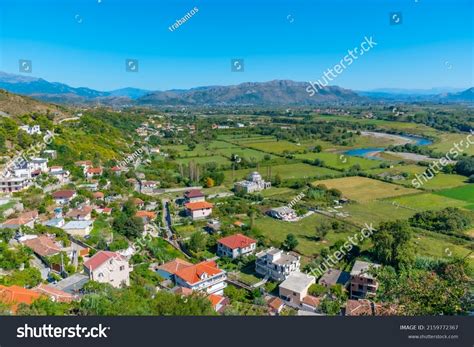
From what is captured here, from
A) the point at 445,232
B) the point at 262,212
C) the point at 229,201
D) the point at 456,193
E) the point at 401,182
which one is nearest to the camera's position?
the point at 445,232

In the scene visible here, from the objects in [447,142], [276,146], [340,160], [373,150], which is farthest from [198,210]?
[447,142]

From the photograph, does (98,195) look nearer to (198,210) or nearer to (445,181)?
(198,210)

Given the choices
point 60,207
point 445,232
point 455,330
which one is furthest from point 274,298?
point 60,207

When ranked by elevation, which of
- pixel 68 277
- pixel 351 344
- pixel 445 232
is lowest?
pixel 445 232

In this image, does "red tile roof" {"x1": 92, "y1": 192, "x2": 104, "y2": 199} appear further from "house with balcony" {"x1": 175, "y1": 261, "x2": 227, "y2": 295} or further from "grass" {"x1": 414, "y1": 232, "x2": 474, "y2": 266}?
"grass" {"x1": 414, "y1": 232, "x2": 474, "y2": 266}

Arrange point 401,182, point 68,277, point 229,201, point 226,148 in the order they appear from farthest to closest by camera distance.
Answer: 1. point 226,148
2. point 401,182
3. point 229,201
4. point 68,277

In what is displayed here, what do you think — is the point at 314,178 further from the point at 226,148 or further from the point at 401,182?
the point at 226,148

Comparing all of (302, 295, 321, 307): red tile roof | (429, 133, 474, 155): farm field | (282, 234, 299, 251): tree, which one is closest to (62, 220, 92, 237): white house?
(282, 234, 299, 251): tree
